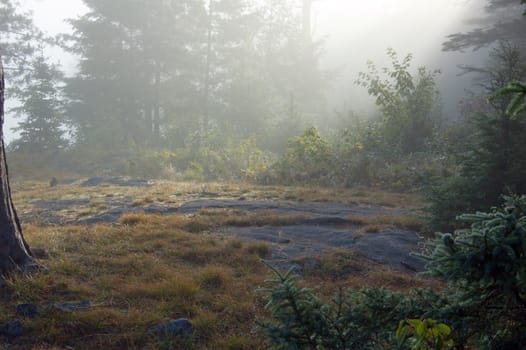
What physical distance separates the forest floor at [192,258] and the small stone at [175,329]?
67 mm

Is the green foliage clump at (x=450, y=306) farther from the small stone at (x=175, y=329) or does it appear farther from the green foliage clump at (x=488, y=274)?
the small stone at (x=175, y=329)

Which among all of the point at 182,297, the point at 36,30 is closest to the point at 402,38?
the point at 36,30

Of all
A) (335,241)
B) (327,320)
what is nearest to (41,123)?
(335,241)

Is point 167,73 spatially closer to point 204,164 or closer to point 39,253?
point 204,164

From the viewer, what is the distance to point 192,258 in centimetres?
589

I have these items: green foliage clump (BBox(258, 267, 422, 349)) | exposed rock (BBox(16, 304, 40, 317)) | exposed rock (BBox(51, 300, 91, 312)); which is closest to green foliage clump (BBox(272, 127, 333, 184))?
exposed rock (BBox(51, 300, 91, 312))

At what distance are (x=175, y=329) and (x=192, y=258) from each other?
189 centimetres

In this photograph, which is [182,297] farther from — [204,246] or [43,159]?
[43,159]

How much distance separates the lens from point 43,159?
21000 mm

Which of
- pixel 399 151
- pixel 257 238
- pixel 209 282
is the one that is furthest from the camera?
pixel 399 151

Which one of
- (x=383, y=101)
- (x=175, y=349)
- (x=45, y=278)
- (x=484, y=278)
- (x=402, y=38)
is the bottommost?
(x=175, y=349)

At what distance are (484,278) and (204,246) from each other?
457 centimetres

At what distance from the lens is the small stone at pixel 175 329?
3982mm

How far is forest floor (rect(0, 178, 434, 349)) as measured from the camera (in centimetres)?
412
